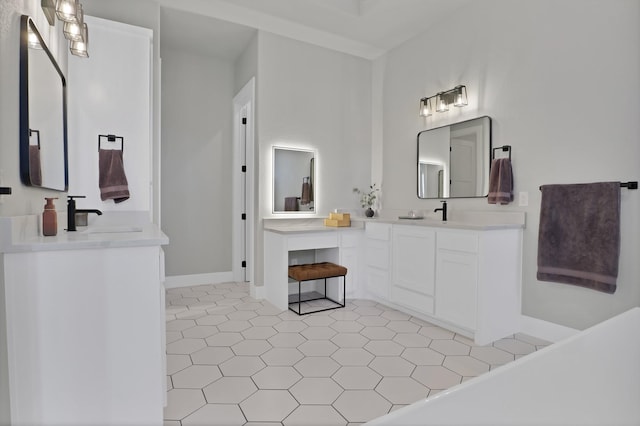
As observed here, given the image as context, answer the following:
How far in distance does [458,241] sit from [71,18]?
2.88 m

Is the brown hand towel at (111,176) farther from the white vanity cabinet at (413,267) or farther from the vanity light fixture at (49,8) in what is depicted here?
the white vanity cabinet at (413,267)

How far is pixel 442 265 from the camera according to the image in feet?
9.41

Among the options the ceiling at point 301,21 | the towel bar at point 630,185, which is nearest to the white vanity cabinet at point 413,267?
the towel bar at point 630,185

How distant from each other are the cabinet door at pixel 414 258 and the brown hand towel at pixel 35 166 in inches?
107

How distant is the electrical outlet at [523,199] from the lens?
2792 millimetres

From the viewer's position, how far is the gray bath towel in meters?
2.25

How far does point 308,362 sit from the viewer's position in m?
2.29

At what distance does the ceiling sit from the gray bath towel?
82.7 inches

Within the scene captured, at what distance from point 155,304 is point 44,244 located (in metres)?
0.48

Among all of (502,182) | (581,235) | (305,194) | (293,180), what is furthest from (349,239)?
(581,235)

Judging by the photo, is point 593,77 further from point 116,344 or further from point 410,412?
point 116,344

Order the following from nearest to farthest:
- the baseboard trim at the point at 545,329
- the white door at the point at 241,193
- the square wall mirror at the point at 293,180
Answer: the baseboard trim at the point at 545,329
the square wall mirror at the point at 293,180
the white door at the point at 241,193

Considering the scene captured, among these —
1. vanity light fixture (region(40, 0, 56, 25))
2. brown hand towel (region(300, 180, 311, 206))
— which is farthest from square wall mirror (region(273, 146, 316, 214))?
vanity light fixture (region(40, 0, 56, 25))

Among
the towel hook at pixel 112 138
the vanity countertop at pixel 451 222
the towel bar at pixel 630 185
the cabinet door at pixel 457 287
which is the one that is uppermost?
the towel hook at pixel 112 138
